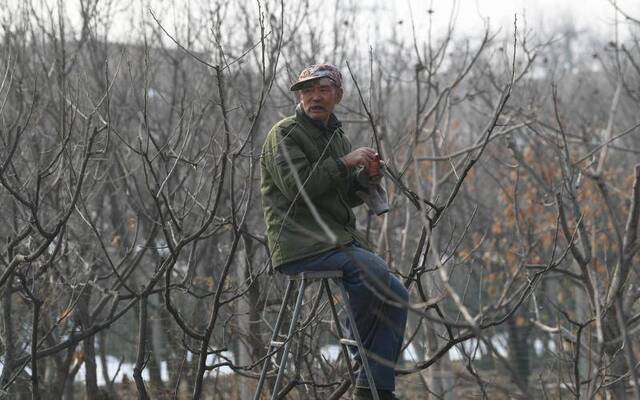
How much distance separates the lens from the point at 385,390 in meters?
4.49

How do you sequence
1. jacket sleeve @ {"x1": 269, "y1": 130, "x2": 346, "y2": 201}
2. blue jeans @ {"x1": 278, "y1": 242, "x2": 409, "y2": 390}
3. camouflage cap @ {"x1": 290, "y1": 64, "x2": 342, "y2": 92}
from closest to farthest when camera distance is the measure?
jacket sleeve @ {"x1": 269, "y1": 130, "x2": 346, "y2": 201} < blue jeans @ {"x1": 278, "y1": 242, "x2": 409, "y2": 390} < camouflage cap @ {"x1": 290, "y1": 64, "x2": 342, "y2": 92}

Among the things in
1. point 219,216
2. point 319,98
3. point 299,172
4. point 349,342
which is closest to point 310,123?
point 319,98

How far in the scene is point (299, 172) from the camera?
4434 mm

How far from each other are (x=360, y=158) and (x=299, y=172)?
0.87 ft

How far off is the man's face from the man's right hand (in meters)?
0.35

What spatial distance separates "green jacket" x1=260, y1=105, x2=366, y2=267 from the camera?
439cm

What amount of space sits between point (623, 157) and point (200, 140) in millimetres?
12113

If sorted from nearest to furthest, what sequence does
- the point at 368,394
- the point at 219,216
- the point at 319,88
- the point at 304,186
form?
the point at 304,186 < the point at 368,394 < the point at 319,88 < the point at 219,216

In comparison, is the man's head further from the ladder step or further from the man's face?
the ladder step

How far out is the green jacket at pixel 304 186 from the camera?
4.39 meters

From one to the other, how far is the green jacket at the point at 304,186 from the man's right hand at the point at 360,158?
4 cm

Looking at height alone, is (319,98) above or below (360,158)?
above

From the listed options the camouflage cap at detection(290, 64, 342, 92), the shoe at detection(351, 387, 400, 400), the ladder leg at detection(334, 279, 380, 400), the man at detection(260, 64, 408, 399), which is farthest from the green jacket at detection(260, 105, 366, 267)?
the shoe at detection(351, 387, 400, 400)

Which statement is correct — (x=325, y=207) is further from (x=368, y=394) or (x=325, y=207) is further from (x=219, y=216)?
(x=219, y=216)
